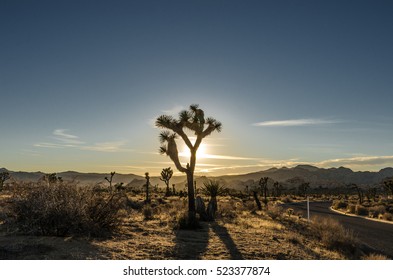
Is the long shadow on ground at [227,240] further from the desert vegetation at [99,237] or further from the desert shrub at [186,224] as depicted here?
the desert shrub at [186,224]

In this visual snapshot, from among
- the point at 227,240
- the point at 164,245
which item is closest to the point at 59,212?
the point at 164,245

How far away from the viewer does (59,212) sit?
9.71 meters

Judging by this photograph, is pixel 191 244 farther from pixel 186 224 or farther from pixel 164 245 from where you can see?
pixel 186 224

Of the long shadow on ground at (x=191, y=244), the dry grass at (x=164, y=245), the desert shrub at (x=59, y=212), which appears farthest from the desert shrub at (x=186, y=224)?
the desert shrub at (x=59, y=212)

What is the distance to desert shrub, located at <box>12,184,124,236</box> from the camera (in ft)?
31.7

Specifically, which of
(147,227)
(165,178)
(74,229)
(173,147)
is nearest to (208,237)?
(147,227)

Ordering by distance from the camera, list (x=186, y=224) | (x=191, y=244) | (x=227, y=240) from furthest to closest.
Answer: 1. (x=186, y=224)
2. (x=227, y=240)
3. (x=191, y=244)

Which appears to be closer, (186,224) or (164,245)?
(164,245)

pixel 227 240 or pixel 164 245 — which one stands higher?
pixel 164 245

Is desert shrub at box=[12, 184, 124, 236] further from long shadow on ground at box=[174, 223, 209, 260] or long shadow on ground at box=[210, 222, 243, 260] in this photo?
long shadow on ground at box=[210, 222, 243, 260]

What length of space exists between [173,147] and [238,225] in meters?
5.88

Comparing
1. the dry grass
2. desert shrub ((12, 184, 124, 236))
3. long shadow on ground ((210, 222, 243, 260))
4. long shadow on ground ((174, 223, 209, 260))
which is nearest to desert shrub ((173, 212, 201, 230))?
the dry grass

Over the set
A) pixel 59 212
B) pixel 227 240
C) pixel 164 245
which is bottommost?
pixel 227 240
